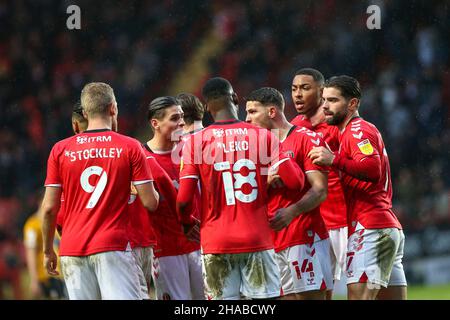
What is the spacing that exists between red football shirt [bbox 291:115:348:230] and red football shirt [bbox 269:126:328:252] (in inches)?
22.7

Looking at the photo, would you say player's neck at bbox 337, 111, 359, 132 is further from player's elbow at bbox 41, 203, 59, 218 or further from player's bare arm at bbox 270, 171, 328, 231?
player's elbow at bbox 41, 203, 59, 218

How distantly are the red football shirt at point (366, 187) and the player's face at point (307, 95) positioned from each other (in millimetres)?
812

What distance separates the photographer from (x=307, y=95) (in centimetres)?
756

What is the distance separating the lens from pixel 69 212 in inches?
237

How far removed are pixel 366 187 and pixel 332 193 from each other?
63 cm

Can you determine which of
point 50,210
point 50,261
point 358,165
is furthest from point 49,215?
point 358,165

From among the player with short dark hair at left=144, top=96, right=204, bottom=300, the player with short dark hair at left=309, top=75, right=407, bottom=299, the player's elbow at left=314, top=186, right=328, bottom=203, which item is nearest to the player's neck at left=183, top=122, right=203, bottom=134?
the player with short dark hair at left=144, top=96, right=204, bottom=300

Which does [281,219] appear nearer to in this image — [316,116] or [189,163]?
[189,163]

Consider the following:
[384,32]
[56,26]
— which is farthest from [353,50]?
[56,26]

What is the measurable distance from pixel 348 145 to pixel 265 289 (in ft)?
4.65

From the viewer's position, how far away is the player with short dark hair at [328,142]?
7.27 meters

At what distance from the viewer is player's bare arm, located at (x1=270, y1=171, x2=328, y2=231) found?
20.2ft

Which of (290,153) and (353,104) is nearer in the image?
(290,153)

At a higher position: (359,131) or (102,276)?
(359,131)
